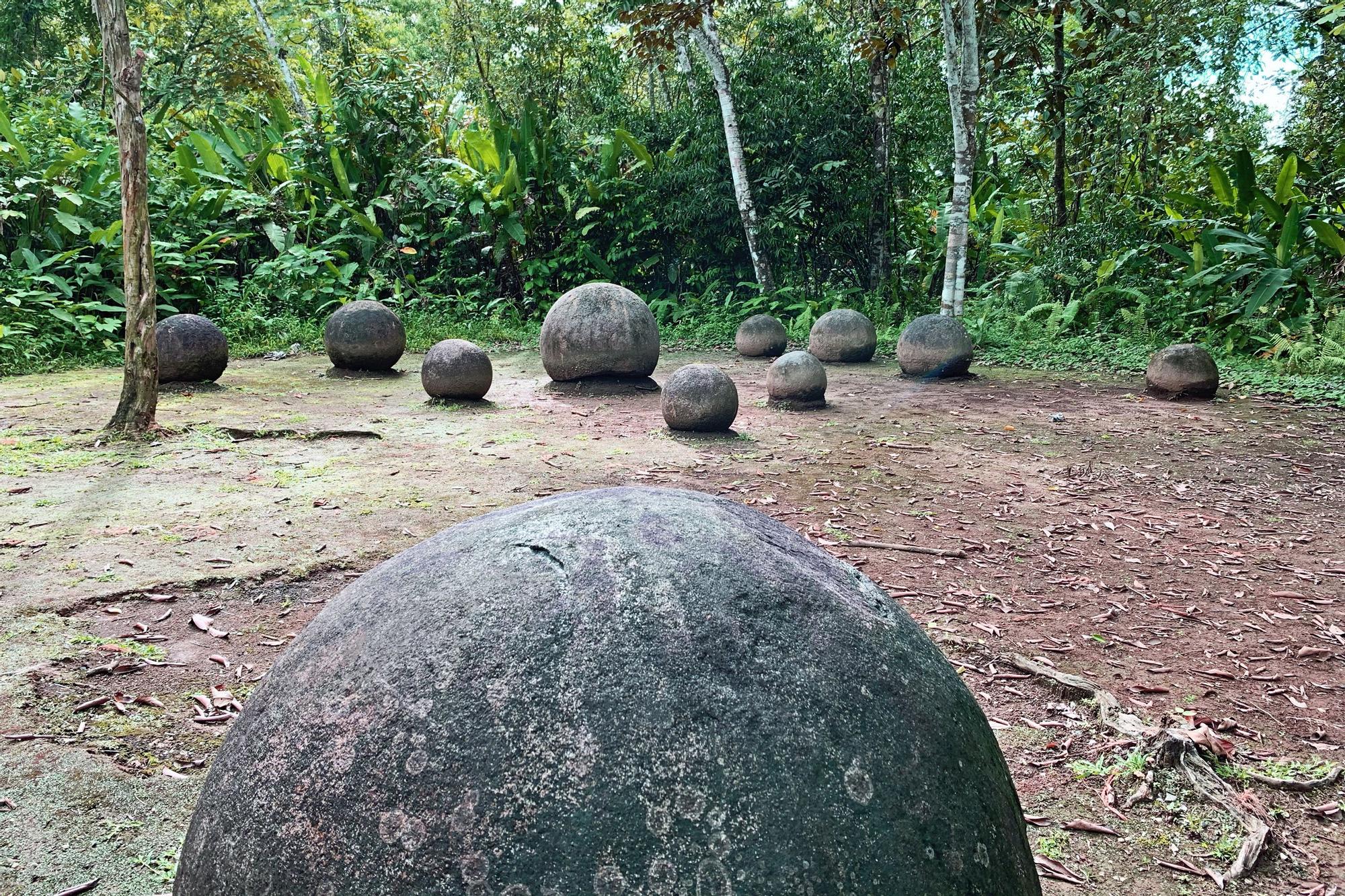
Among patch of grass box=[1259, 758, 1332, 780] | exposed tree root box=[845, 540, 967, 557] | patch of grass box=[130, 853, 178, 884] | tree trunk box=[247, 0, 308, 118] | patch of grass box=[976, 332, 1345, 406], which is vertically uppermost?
tree trunk box=[247, 0, 308, 118]

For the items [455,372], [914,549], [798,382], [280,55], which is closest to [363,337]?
[455,372]

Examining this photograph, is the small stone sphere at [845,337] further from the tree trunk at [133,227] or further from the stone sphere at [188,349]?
the tree trunk at [133,227]

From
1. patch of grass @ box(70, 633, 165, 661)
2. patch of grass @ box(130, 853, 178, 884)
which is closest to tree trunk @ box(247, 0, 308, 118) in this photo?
patch of grass @ box(70, 633, 165, 661)

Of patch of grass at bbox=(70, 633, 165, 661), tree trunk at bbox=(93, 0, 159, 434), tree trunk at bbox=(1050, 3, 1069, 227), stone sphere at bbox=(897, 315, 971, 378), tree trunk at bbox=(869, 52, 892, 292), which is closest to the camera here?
patch of grass at bbox=(70, 633, 165, 661)

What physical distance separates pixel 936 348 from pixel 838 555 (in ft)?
20.3

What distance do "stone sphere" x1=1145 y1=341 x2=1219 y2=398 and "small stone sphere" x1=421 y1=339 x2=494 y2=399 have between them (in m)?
6.75

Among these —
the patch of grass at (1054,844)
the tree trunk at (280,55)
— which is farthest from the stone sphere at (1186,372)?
the tree trunk at (280,55)

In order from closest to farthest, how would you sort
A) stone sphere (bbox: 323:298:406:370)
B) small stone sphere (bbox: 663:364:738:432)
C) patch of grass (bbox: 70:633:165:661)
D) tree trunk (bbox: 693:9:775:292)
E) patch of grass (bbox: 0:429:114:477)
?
patch of grass (bbox: 70:633:165:661) < patch of grass (bbox: 0:429:114:477) < small stone sphere (bbox: 663:364:738:432) < stone sphere (bbox: 323:298:406:370) < tree trunk (bbox: 693:9:775:292)

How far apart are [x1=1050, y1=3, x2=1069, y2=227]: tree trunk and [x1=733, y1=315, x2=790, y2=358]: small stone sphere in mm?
4718

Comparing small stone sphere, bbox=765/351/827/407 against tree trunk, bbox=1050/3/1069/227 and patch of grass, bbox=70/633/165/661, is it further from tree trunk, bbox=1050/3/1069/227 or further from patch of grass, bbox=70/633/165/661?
tree trunk, bbox=1050/3/1069/227

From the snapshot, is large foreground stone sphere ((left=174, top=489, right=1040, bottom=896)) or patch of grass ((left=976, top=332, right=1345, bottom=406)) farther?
patch of grass ((left=976, top=332, right=1345, bottom=406))

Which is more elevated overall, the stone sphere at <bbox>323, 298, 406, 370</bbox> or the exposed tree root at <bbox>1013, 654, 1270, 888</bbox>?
the stone sphere at <bbox>323, 298, 406, 370</bbox>

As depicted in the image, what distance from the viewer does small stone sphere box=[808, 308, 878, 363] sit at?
11938 millimetres

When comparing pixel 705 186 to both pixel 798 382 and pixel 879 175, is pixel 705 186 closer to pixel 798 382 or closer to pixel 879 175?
pixel 879 175
